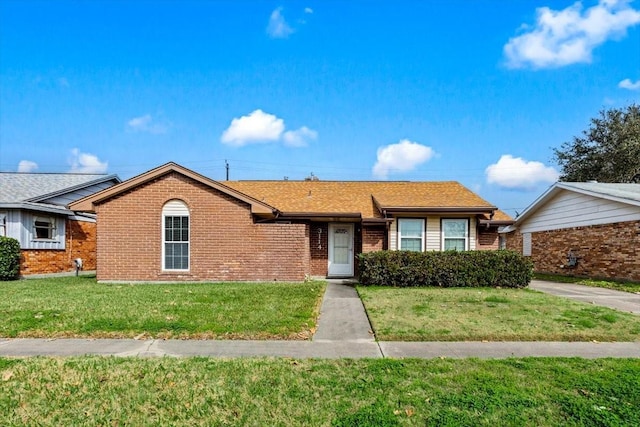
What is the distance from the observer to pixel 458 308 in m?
8.98

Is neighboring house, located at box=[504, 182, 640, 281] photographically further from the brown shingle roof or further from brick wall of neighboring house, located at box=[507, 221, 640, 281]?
the brown shingle roof

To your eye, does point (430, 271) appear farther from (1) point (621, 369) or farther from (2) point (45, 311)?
(2) point (45, 311)

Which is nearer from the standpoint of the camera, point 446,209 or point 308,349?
point 308,349

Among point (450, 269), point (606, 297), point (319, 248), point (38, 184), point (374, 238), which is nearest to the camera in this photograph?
point (606, 297)

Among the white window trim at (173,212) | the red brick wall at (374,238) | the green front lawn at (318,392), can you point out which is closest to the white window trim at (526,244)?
the red brick wall at (374,238)

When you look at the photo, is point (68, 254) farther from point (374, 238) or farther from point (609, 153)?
point (609, 153)

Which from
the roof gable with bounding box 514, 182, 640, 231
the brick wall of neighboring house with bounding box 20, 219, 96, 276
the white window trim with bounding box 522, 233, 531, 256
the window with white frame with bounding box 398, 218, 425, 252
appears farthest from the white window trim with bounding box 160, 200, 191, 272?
the white window trim with bounding box 522, 233, 531, 256

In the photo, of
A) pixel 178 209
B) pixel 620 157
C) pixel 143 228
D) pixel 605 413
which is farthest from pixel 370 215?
pixel 620 157

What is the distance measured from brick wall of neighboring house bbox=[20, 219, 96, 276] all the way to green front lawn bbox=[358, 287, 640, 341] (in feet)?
47.2

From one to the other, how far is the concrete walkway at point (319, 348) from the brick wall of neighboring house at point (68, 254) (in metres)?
13.0

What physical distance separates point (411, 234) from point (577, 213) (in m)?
7.99

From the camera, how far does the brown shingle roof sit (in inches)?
634

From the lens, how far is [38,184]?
19906mm

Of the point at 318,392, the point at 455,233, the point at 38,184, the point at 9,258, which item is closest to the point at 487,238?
the point at 455,233
